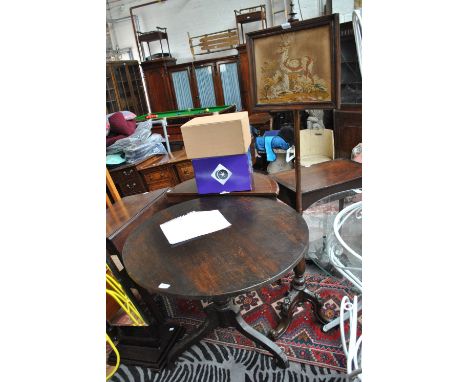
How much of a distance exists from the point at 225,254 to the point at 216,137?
64cm

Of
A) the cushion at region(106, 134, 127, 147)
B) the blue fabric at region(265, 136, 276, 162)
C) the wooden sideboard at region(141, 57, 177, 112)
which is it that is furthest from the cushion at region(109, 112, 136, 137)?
the wooden sideboard at region(141, 57, 177, 112)

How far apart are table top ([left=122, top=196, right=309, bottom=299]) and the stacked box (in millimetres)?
232

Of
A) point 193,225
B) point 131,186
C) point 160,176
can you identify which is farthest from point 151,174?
point 193,225

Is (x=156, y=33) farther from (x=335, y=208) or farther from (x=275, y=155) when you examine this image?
(x=335, y=208)

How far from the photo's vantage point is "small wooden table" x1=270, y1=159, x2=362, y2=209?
159 cm

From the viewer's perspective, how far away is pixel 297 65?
118cm

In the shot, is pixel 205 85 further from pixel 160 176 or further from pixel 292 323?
pixel 292 323

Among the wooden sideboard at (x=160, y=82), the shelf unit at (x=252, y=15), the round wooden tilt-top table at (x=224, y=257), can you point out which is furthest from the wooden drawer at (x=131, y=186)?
the shelf unit at (x=252, y=15)

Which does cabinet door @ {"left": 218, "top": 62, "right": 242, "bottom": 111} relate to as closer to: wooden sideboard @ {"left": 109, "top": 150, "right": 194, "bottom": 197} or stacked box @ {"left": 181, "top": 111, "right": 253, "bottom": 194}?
wooden sideboard @ {"left": 109, "top": 150, "right": 194, "bottom": 197}

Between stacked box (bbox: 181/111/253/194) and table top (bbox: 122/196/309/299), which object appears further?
stacked box (bbox: 181/111/253/194)

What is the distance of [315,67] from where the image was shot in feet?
3.74
